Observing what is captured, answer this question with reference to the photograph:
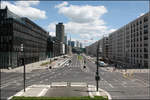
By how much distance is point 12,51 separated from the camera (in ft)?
193

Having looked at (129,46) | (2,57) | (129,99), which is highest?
(129,46)

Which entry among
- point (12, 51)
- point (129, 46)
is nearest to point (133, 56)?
point (129, 46)

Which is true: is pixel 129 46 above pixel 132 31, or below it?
below

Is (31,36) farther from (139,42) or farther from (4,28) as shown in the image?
(139,42)

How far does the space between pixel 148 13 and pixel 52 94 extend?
68.4 m

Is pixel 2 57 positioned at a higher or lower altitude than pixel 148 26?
lower

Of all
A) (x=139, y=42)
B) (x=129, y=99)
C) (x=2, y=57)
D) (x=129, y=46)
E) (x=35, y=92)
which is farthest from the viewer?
(x=129, y=46)

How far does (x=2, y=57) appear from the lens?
193 ft

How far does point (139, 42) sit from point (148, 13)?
17.5 m

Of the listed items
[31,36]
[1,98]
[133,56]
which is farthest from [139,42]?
[1,98]

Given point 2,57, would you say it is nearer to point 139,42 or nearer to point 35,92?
point 35,92

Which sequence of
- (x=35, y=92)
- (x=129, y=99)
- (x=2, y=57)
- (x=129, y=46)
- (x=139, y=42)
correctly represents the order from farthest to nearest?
(x=129, y=46) → (x=139, y=42) → (x=2, y=57) → (x=35, y=92) → (x=129, y=99)

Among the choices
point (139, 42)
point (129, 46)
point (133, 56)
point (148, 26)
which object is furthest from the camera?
point (129, 46)

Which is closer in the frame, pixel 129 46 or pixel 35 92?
pixel 35 92
